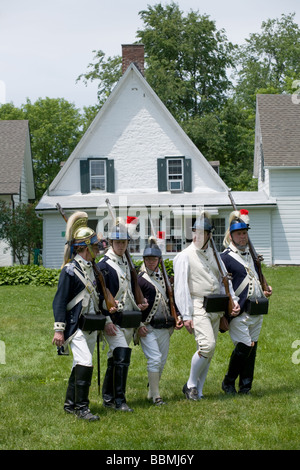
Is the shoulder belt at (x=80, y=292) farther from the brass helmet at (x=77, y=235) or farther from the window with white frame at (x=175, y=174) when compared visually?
the window with white frame at (x=175, y=174)

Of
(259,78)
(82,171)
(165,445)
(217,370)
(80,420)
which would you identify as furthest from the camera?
Answer: (259,78)

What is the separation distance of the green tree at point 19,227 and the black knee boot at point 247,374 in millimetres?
23043

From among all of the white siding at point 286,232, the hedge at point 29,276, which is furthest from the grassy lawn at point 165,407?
the white siding at point 286,232

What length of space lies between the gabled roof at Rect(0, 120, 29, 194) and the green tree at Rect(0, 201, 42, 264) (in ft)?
3.22

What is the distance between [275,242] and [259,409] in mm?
23310

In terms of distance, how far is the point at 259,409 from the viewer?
812cm

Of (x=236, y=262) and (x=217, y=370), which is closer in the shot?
(x=236, y=262)

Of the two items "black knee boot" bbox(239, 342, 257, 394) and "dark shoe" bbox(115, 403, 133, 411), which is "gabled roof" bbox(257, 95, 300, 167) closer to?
"black knee boot" bbox(239, 342, 257, 394)

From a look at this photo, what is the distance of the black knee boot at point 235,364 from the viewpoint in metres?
8.98

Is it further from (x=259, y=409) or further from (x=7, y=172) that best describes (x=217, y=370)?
(x=7, y=172)

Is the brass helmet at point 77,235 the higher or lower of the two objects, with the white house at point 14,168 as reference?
lower

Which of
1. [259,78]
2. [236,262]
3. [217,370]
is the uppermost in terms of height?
[259,78]

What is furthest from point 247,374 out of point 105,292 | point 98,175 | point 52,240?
point 98,175
